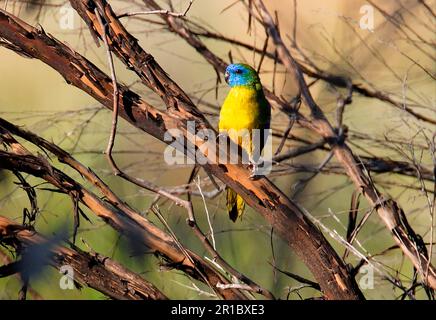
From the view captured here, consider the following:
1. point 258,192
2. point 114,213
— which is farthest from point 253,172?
point 114,213

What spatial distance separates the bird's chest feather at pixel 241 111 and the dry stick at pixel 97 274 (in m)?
1.30

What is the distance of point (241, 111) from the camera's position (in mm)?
3164

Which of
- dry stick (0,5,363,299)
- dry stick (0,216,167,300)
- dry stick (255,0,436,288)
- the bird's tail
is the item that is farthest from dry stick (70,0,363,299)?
the bird's tail

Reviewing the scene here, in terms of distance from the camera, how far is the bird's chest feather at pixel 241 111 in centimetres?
316

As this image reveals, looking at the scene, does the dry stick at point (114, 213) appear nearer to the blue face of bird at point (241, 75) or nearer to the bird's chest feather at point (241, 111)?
the bird's chest feather at point (241, 111)

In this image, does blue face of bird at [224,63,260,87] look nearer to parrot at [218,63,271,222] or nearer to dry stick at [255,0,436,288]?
parrot at [218,63,271,222]

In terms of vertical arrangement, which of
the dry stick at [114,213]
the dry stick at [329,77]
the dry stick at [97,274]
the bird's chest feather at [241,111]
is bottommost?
the dry stick at [97,274]

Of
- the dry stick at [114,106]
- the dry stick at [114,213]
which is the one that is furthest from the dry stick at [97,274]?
the dry stick at [114,106]

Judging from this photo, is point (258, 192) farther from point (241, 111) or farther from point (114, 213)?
point (241, 111)

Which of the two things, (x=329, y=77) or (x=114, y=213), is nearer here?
(x=114, y=213)

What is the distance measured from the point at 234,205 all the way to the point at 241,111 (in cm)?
39

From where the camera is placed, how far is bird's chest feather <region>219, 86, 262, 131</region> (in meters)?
3.16
